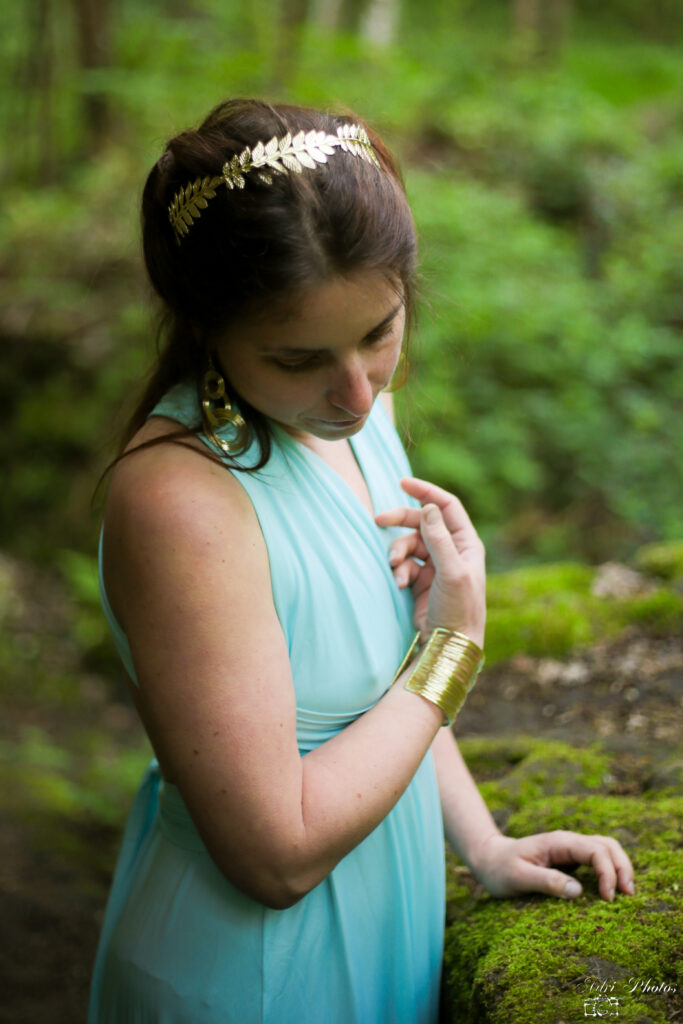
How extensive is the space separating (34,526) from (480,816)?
548cm

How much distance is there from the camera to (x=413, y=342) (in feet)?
18.2

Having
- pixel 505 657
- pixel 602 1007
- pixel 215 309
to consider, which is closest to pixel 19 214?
pixel 505 657

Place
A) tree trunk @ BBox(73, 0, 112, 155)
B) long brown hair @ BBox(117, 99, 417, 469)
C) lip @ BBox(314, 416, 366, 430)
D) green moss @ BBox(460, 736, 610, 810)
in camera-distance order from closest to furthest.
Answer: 1. long brown hair @ BBox(117, 99, 417, 469)
2. lip @ BBox(314, 416, 366, 430)
3. green moss @ BBox(460, 736, 610, 810)
4. tree trunk @ BBox(73, 0, 112, 155)

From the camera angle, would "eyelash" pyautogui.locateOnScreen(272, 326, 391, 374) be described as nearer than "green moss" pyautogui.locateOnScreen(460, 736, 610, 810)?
Yes

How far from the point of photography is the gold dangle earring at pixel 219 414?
143 centimetres

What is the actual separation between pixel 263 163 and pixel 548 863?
1.43 meters

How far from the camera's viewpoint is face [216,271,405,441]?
4.23ft

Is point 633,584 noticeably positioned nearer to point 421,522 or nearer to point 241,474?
point 421,522

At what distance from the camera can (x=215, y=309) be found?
4.43 feet

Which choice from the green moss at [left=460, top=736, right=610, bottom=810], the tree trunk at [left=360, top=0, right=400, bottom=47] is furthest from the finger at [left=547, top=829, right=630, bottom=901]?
the tree trunk at [left=360, top=0, right=400, bottom=47]

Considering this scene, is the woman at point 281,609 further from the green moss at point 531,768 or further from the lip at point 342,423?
the green moss at point 531,768

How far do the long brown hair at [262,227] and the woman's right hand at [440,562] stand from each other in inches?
12.7

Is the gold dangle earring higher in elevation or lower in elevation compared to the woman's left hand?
higher

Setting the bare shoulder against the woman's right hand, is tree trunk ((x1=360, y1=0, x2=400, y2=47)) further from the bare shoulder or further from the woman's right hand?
the bare shoulder
